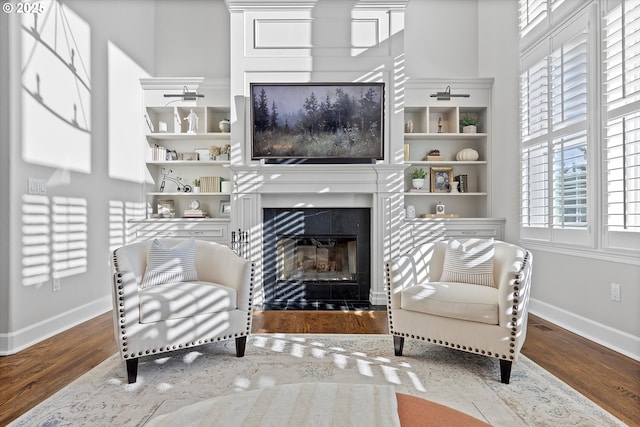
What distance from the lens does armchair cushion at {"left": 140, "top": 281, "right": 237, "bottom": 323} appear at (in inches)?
90.0

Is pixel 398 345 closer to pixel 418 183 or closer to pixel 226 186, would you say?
pixel 418 183

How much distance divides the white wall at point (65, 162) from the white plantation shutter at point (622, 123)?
425 cm

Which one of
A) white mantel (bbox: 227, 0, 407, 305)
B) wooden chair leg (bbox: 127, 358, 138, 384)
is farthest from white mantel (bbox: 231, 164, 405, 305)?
wooden chair leg (bbox: 127, 358, 138, 384)

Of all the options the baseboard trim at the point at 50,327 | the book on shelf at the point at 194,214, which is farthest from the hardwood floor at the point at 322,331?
the book on shelf at the point at 194,214

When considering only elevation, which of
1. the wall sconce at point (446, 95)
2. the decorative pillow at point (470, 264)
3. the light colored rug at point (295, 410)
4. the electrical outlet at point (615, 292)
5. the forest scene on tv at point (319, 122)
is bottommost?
the electrical outlet at point (615, 292)

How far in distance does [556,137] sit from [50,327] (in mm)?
4518

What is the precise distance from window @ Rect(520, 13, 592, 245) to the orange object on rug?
2.63 meters

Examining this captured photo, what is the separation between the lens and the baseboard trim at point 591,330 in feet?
8.58

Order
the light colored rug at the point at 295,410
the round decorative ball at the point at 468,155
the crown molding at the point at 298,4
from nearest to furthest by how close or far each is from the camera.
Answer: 1. the light colored rug at the point at 295,410
2. the crown molding at the point at 298,4
3. the round decorative ball at the point at 468,155

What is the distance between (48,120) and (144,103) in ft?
5.54

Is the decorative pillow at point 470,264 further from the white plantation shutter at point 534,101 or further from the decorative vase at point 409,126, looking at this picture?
the decorative vase at point 409,126

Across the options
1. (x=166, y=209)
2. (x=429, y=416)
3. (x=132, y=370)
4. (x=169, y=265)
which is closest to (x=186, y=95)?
(x=166, y=209)

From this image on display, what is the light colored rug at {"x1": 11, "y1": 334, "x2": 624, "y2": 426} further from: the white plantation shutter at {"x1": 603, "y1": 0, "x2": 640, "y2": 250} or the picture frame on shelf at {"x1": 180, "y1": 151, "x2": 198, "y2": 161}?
the picture frame on shelf at {"x1": 180, "y1": 151, "x2": 198, "y2": 161}

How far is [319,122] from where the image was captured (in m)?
4.27
